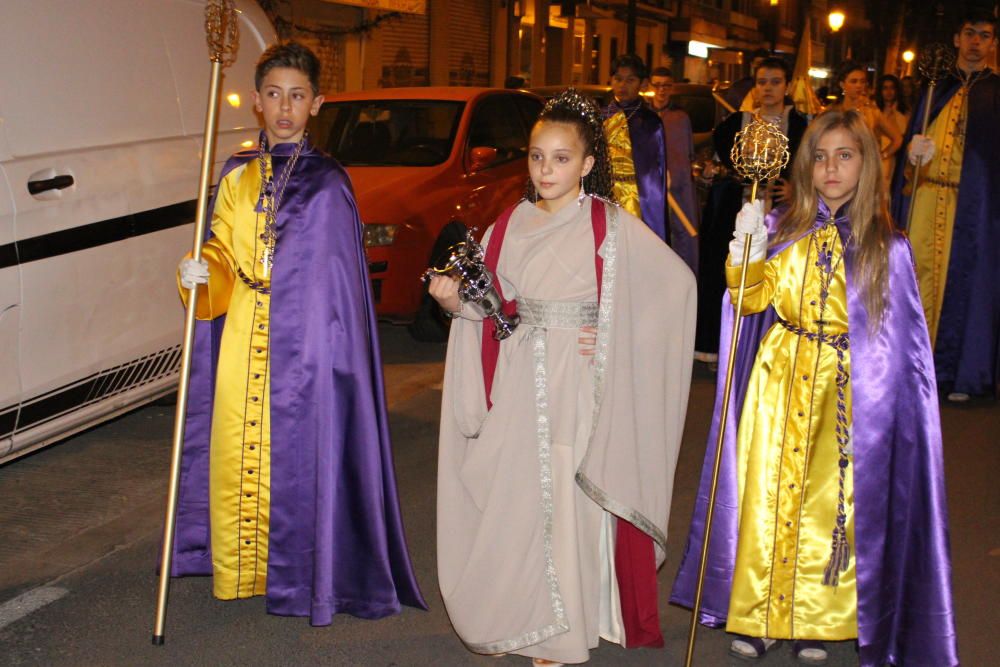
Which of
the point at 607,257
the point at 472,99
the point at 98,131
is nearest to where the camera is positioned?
the point at 607,257

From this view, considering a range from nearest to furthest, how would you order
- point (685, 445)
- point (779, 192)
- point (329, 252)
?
point (329, 252) < point (685, 445) < point (779, 192)

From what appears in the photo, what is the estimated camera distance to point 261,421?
4.50m

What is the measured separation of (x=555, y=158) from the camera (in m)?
4.07

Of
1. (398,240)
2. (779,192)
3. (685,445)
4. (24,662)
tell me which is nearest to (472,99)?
(398,240)

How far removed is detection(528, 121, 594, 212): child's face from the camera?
160 inches

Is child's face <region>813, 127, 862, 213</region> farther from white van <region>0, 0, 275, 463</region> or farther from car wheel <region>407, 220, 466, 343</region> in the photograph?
car wheel <region>407, 220, 466, 343</region>

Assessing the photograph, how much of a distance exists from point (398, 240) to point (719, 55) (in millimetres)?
39606

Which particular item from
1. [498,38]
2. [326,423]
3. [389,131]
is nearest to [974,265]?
[389,131]

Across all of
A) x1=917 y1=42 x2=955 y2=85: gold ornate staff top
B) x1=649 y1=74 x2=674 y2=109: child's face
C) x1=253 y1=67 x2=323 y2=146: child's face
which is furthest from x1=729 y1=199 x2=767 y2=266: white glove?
x1=649 y1=74 x2=674 y2=109: child's face

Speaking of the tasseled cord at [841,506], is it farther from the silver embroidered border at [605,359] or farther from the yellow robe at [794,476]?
the silver embroidered border at [605,359]

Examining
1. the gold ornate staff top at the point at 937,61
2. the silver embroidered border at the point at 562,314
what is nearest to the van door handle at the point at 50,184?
the silver embroidered border at the point at 562,314

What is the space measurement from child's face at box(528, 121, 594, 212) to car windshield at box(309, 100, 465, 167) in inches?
221

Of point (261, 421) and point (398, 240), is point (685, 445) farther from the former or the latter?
point (261, 421)

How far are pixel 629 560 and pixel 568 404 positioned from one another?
581 mm
